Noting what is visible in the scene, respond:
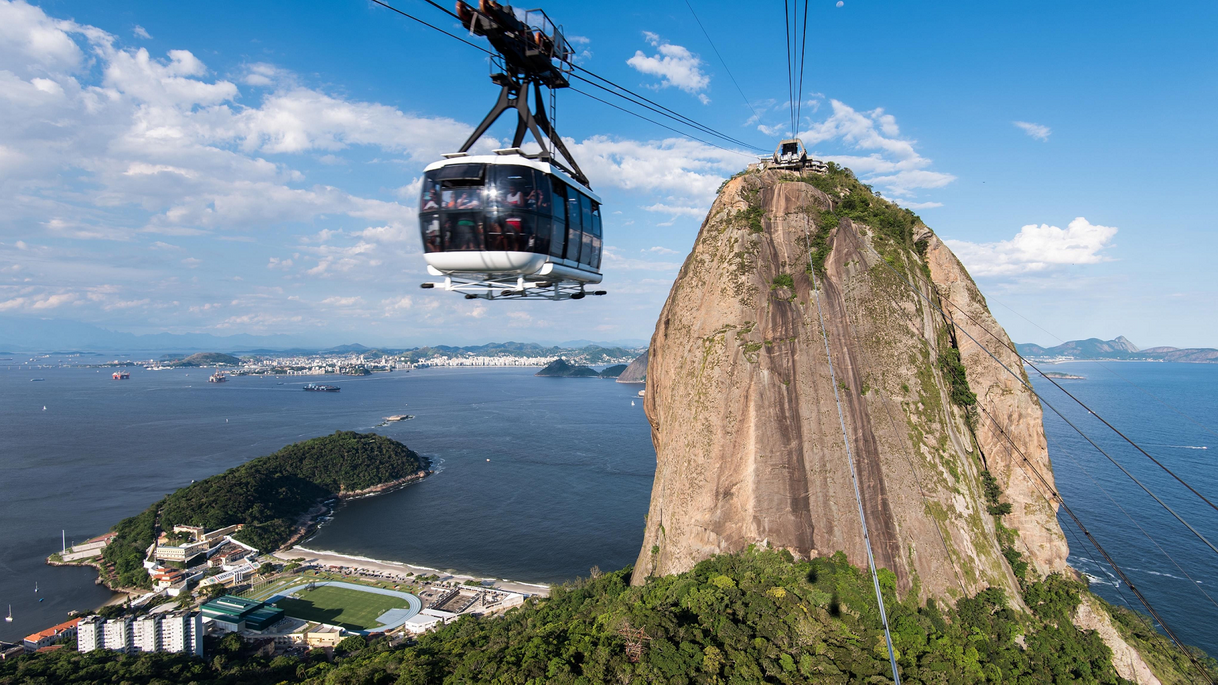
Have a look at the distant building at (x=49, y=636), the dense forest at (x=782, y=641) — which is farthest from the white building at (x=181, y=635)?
the dense forest at (x=782, y=641)

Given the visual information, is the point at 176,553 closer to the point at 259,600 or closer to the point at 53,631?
the point at 53,631

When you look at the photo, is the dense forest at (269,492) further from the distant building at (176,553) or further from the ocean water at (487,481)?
the ocean water at (487,481)

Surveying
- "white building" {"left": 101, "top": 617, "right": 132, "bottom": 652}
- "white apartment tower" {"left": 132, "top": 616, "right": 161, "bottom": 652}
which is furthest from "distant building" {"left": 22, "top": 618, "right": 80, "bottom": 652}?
"white apartment tower" {"left": 132, "top": 616, "right": 161, "bottom": 652}

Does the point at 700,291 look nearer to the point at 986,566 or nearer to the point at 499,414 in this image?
the point at 986,566

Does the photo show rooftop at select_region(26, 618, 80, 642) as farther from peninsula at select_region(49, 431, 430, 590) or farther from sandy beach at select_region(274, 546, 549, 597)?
sandy beach at select_region(274, 546, 549, 597)

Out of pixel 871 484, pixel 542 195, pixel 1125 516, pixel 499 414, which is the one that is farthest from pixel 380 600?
pixel 499 414
